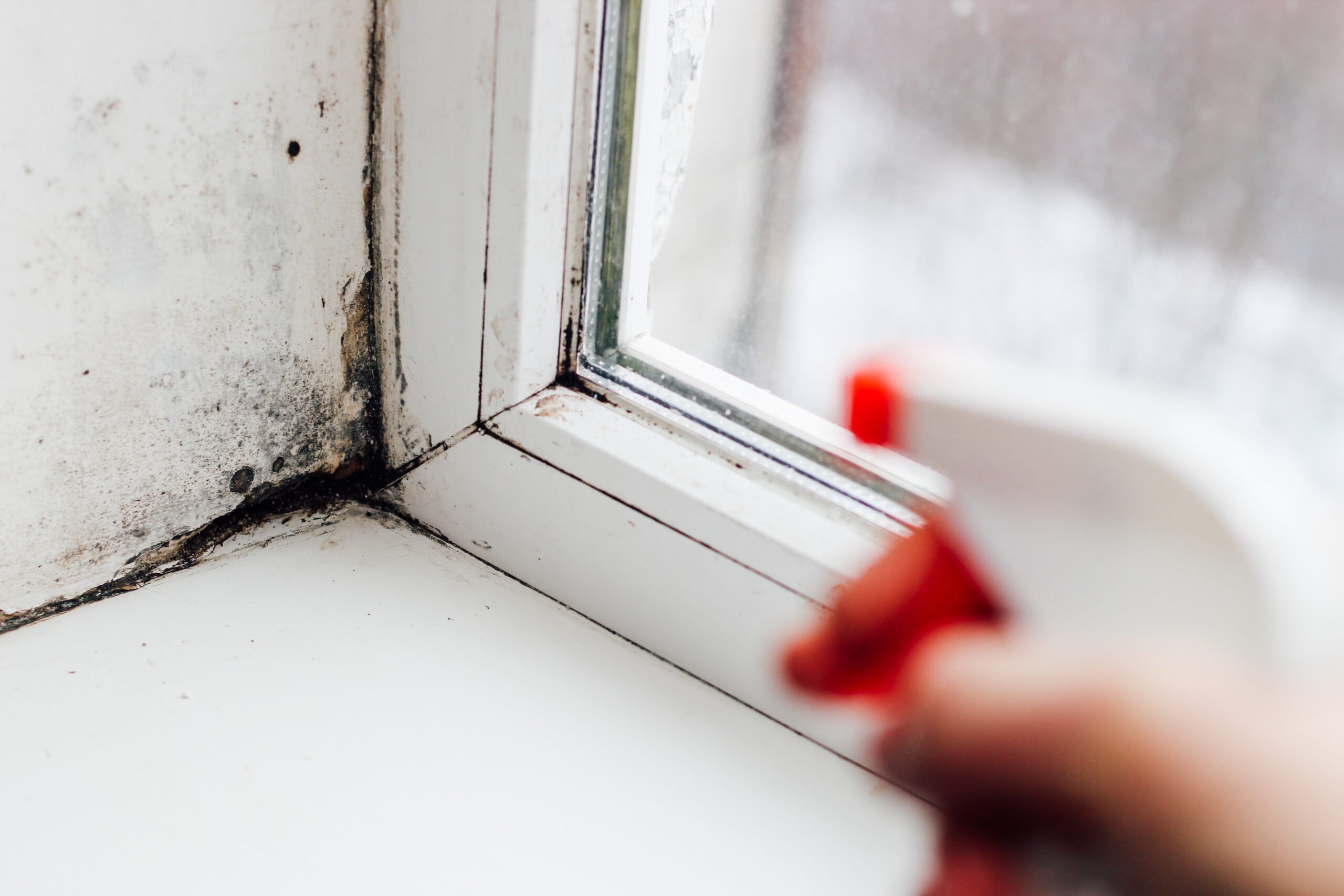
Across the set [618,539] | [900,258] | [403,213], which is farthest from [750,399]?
[900,258]

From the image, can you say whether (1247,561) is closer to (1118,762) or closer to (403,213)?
(1118,762)

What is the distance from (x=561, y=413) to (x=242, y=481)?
0.17 metres

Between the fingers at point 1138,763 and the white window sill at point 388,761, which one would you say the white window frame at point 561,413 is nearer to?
the white window sill at point 388,761

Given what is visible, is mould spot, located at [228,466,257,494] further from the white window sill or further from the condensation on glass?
the condensation on glass

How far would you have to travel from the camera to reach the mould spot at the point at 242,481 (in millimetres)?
526

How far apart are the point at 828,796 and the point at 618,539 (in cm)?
15

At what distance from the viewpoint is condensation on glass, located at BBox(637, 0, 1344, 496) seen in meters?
0.60

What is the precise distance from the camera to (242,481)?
0.53 metres

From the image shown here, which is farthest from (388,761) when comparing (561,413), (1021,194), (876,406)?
(1021,194)

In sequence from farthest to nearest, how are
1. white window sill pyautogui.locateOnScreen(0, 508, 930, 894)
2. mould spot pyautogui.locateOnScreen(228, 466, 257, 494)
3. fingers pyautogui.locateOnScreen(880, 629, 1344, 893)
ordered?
1. mould spot pyautogui.locateOnScreen(228, 466, 257, 494)
2. white window sill pyautogui.locateOnScreen(0, 508, 930, 894)
3. fingers pyautogui.locateOnScreen(880, 629, 1344, 893)

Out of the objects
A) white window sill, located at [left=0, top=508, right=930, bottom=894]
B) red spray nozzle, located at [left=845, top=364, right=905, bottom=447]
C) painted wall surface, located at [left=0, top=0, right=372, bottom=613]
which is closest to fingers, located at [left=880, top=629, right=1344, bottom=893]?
red spray nozzle, located at [left=845, top=364, right=905, bottom=447]

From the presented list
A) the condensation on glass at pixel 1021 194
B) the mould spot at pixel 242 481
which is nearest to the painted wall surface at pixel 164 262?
the mould spot at pixel 242 481

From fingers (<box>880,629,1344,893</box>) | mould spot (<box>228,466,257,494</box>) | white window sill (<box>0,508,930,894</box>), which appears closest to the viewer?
fingers (<box>880,629,1344,893</box>)

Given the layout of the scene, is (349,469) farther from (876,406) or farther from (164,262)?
(876,406)
